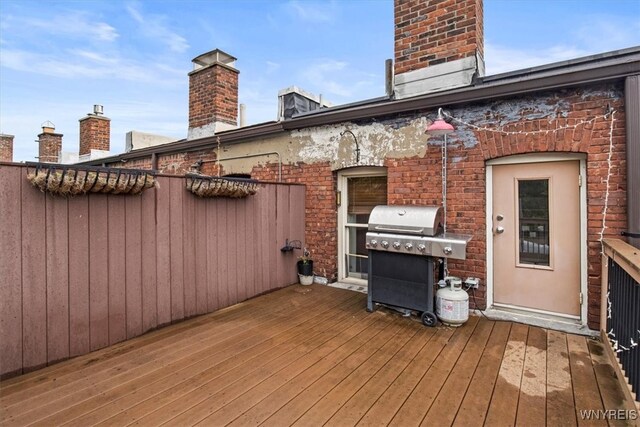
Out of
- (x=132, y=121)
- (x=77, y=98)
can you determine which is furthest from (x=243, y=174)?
(x=77, y=98)

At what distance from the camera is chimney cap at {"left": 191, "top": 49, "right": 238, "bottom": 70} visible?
7082mm

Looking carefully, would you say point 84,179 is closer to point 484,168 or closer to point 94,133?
point 484,168

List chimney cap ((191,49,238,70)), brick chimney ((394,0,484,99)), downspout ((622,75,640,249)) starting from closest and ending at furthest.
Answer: downspout ((622,75,640,249))
brick chimney ((394,0,484,99))
chimney cap ((191,49,238,70))

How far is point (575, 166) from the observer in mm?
3213

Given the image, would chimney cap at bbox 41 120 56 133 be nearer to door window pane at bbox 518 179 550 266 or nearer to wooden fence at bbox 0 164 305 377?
wooden fence at bbox 0 164 305 377

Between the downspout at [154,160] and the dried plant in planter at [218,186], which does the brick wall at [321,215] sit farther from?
the downspout at [154,160]

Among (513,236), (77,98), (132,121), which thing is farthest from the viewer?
(132,121)

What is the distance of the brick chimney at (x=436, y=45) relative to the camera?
3916 mm

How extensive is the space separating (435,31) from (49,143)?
47.7 ft

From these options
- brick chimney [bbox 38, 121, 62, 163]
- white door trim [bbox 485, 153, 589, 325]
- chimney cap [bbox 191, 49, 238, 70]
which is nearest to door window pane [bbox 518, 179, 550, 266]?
white door trim [bbox 485, 153, 589, 325]

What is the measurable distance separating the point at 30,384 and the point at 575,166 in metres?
5.19

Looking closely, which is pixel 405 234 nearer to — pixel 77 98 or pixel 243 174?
pixel 243 174

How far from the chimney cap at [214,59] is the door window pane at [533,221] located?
666cm

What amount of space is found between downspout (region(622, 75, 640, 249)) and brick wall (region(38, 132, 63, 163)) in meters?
16.1
